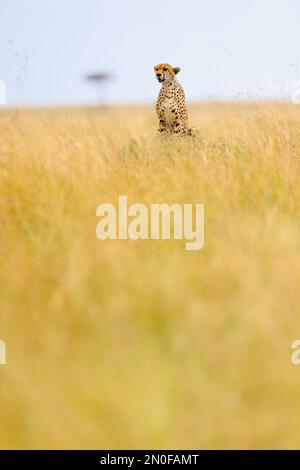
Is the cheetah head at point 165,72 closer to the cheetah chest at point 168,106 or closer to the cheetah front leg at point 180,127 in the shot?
the cheetah chest at point 168,106

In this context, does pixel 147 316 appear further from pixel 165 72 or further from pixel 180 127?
pixel 165 72

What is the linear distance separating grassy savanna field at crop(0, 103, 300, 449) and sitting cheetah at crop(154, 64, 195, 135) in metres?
2.16

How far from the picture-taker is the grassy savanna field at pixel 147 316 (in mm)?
1550

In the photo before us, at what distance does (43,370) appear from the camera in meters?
1.74

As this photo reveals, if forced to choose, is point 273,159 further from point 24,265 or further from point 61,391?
point 61,391

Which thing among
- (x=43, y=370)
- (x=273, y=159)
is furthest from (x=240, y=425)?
(x=273, y=159)

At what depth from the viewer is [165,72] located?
5.42 meters

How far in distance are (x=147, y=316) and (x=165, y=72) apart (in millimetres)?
3820

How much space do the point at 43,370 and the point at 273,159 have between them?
2.30m
